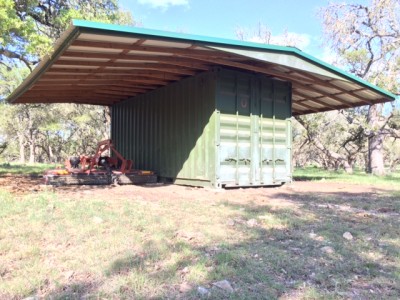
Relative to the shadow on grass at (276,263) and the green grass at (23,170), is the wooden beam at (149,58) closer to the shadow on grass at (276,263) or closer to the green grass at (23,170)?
the shadow on grass at (276,263)

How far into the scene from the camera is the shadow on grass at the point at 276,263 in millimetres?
3248

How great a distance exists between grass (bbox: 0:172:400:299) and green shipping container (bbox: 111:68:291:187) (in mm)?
3405

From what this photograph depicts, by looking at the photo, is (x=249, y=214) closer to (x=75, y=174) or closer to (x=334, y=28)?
(x=75, y=174)

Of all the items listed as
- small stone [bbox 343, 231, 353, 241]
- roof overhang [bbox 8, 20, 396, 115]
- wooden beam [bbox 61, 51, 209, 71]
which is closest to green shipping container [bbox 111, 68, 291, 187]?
roof overhang [bbox 8, 20, 396, 115]

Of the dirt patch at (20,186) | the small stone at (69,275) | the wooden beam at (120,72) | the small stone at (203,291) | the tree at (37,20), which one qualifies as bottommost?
the small stone at (203,291)

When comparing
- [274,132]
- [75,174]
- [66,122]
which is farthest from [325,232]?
[66,122]

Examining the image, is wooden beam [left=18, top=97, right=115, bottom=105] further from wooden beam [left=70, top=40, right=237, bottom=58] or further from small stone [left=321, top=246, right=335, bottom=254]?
small stone [left=321, top=246, right=335, bottom=254]

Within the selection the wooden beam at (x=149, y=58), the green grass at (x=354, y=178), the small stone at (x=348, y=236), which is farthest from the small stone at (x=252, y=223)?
the green grass at (x=354, y=178)

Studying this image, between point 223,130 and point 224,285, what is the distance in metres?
6.90

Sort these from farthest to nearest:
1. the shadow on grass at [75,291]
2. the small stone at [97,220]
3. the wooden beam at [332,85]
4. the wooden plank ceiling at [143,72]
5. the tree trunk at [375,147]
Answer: the tree trunk at [375,147] < the wooden beam at [332,85] < the wooden plank ceiling at [143,72] < the small stone at [97,220] < the shadow on grass at [75,291]

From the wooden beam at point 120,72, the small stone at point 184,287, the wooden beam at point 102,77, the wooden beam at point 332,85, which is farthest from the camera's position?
the wooden beam at point 332,85

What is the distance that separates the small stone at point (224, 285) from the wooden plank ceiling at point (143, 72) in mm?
4755

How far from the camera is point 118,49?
762cm

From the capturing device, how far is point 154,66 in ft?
32.0
